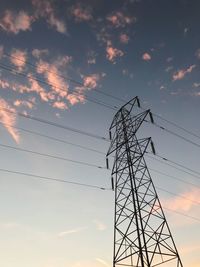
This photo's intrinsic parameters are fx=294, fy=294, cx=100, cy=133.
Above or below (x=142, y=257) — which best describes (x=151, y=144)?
above

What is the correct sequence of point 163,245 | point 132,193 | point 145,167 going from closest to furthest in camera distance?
point 163,245
point 132,193
point 145,167

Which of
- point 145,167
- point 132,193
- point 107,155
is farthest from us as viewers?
point 107,155

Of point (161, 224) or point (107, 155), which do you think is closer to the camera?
point (161, 224)

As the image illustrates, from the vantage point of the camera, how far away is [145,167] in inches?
777

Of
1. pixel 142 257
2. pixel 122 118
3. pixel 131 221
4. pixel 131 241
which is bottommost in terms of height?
pixel 142 257

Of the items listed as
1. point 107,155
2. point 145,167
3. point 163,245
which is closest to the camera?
point 163,245

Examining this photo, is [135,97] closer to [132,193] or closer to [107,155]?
[107,155]

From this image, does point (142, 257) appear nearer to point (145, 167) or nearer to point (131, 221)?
point (131, 221)

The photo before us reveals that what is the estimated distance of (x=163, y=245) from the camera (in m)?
16.4

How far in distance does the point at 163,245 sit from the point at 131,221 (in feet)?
7.30

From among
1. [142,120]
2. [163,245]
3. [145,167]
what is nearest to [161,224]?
[163,245]

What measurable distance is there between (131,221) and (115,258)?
89.3 inches

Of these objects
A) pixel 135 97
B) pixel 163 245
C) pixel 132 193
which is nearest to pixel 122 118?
pixel 135 97

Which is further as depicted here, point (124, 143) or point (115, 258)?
point (124, 143)
